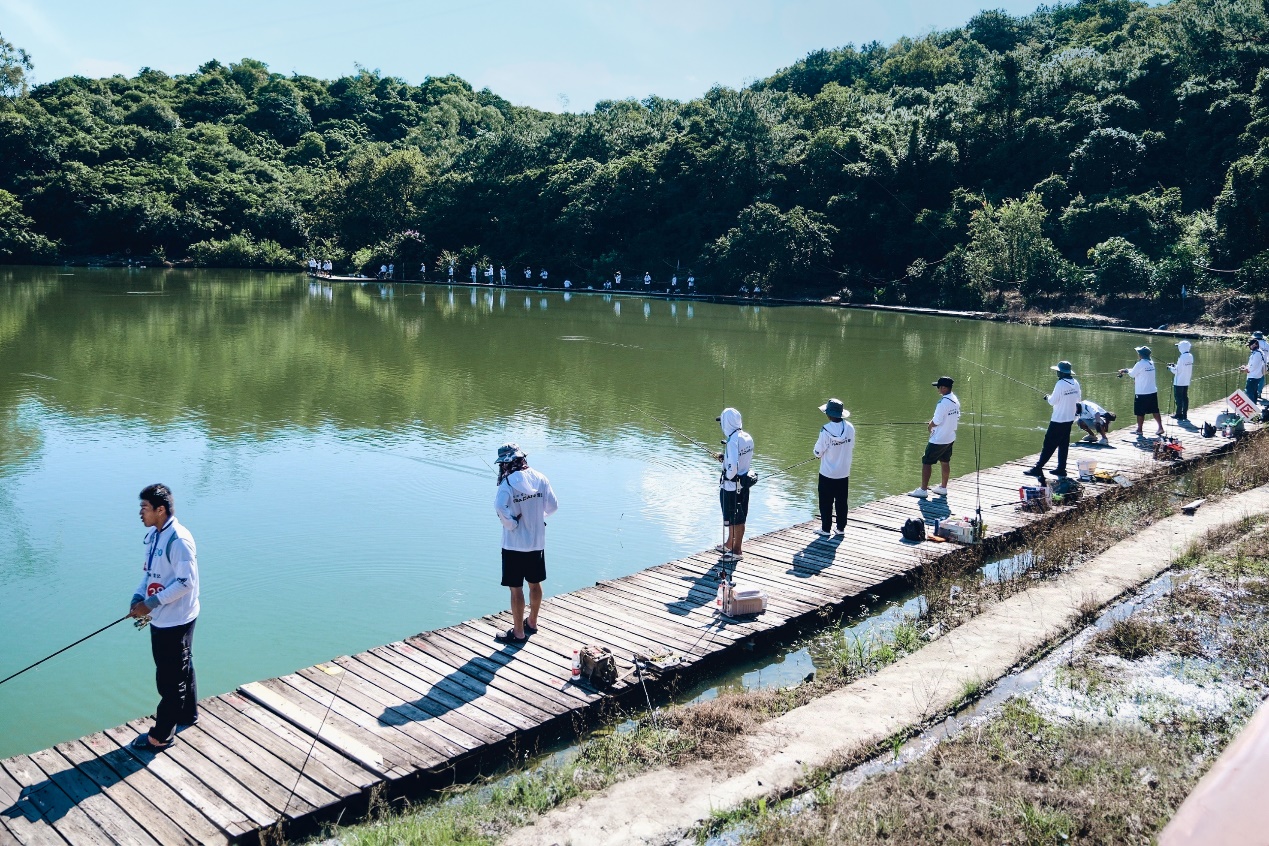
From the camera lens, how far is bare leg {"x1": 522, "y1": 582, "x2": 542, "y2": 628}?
26.5 ft

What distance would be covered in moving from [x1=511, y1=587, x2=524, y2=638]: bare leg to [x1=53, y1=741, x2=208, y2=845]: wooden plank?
2.94 meters

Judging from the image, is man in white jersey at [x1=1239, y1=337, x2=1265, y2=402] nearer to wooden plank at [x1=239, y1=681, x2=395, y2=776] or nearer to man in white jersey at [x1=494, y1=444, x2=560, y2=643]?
man in white jersey at [x1=494, y1=444, x2=560, y2=643]

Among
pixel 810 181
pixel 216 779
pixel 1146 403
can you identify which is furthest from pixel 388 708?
pixel 810 181

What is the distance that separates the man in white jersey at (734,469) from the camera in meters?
9.55

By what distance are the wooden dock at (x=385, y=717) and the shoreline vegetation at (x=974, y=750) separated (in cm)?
27

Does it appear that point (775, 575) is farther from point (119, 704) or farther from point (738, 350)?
point (738, 350)

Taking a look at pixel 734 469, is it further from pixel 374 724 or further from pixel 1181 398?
pixel 1181 398

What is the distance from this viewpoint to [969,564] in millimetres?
10570

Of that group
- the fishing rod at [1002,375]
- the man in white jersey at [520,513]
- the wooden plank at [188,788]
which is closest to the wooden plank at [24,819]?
the wooden plank at [188,788]

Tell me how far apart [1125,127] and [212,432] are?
48066 mm

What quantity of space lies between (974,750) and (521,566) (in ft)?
11.6

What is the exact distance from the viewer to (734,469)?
9555mm

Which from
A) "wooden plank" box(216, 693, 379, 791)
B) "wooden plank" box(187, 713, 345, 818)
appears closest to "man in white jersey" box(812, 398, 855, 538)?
"wooden plank" box(216, 693, 379, 791)

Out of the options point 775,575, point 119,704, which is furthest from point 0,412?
point 775,575
